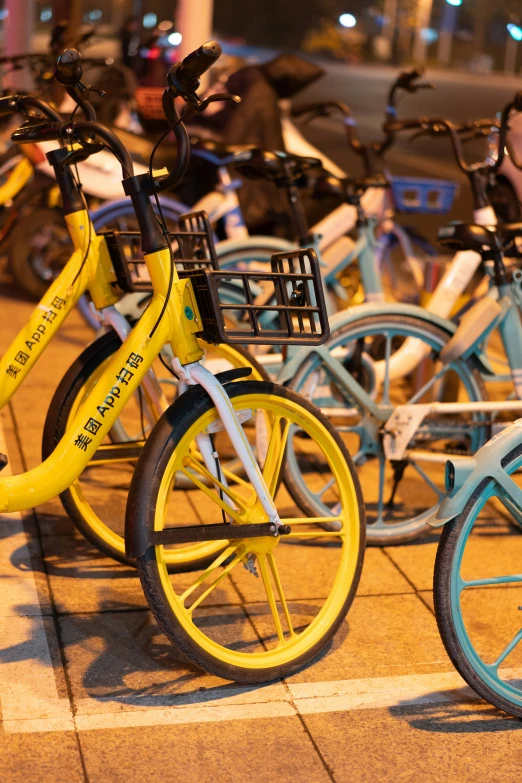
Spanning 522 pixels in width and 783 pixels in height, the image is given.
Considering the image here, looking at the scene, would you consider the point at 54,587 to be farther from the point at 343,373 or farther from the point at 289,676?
the point at 343,373

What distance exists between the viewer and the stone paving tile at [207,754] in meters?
2.97

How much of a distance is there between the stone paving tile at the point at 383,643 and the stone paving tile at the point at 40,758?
0.78 m

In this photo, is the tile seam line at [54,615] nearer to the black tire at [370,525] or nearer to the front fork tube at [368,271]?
the black tire at [370,525]

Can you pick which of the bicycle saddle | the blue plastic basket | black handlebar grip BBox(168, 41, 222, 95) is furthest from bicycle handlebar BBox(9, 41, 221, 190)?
the blue plastic basket

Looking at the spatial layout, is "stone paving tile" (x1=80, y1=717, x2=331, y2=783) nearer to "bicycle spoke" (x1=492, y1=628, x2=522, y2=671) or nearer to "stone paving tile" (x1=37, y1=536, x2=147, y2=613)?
"bicycle spoke" (x1=492, y1=628, x2=522, y2=671)

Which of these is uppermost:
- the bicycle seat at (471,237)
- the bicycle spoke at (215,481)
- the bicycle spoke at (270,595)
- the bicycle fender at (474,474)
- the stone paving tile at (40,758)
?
the bicycle seat at (471,237)

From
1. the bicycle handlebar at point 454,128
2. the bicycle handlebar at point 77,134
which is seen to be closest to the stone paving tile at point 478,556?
the bicycle handlebar at point 454,128

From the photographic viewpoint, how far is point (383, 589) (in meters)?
4.14

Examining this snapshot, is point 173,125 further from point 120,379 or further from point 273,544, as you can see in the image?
point 273,544

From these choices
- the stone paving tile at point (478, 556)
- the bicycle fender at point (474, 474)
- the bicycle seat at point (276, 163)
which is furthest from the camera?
the bicycle seat at point (276, 163)

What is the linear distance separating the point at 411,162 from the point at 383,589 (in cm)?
1363

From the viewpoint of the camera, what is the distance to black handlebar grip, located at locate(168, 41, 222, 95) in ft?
9.95

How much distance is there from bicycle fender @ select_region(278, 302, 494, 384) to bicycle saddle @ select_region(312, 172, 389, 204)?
120 cm

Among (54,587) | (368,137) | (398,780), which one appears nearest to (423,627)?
(398,780)
